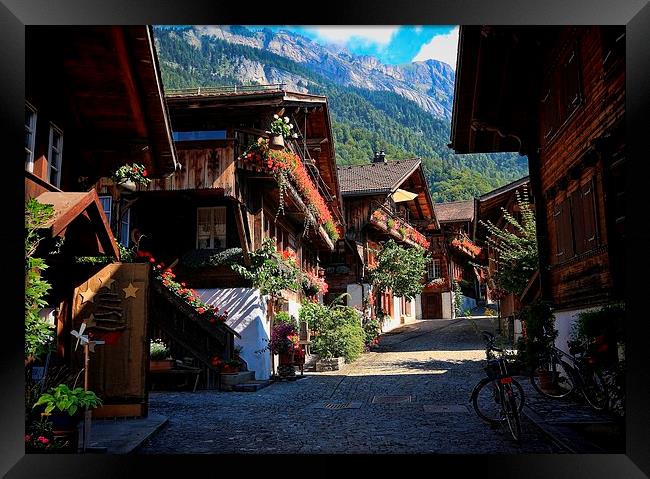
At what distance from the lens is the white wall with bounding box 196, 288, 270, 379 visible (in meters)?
16.4

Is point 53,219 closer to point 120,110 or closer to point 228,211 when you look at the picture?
point 120,110

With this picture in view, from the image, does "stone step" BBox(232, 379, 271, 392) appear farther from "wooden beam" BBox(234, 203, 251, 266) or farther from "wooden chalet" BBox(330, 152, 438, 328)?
"wooden chalet" BBox(330, 152, 438, 328)

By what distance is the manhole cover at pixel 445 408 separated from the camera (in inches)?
418

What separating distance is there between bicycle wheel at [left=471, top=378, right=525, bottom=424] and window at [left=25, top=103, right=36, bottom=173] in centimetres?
633

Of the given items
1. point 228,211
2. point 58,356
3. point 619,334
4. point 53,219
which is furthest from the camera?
point 228,211

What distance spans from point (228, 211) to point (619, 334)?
10.7 metres

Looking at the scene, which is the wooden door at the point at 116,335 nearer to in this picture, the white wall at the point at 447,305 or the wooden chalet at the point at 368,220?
the wooden chalet at the point at 368,220

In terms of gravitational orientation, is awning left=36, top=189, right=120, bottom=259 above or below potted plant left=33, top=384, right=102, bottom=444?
above

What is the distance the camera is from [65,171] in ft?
33.3

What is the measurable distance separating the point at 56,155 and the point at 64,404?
4.91 metres

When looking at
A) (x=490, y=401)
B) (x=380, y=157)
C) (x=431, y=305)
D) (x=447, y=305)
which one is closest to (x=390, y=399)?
(x=490, y=401)

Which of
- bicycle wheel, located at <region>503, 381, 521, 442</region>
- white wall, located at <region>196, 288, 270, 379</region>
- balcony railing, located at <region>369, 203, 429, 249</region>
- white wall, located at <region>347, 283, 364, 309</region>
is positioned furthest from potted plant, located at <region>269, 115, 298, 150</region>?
balcony railing, located at <region>369, 203, 429, 249</region>

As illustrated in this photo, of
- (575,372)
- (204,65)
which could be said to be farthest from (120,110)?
(204,65)
